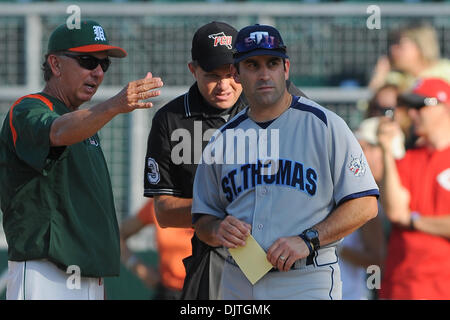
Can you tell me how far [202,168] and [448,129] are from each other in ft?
9.74

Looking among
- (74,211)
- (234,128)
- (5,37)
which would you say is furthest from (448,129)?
(5,37)

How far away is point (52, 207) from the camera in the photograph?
438cm

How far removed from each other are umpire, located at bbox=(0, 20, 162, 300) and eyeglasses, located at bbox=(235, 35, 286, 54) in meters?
0.82

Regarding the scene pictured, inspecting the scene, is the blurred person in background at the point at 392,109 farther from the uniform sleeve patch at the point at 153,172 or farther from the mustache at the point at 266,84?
the mustache at the point at 266,84

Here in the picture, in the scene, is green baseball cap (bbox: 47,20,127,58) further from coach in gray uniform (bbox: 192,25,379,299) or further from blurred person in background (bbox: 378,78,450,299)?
blurred person in background (bbox: 378,78,450,299)

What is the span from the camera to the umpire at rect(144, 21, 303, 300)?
195 inches

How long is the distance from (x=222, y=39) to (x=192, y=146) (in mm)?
603

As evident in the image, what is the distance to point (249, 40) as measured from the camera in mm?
4164

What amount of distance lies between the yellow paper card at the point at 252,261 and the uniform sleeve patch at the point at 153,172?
1112 mm

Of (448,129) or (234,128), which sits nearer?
(234,128)

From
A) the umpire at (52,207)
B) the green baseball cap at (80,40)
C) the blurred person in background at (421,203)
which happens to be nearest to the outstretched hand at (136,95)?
the umpire at (52,207)

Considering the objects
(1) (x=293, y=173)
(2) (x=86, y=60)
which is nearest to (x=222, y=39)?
(2) (x=86, y=60)

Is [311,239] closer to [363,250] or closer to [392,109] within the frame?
[363,250]
